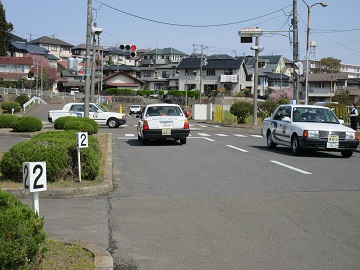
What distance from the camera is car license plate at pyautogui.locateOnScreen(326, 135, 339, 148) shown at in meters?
15.5

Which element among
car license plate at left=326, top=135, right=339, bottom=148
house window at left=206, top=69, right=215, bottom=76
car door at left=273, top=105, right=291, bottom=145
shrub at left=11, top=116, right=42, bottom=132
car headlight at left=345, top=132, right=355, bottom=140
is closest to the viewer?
car license plate at left=326, top=135, right=339, bottom=148

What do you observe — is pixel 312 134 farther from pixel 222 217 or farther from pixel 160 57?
pixel 160 57

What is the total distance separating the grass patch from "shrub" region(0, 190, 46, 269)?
460mm

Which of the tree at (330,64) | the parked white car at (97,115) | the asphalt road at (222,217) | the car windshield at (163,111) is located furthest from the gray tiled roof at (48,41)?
the asphalt road at (222,217)

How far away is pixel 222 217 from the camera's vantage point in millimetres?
7574

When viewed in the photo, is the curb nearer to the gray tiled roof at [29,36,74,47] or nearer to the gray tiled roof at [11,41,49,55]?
the gray tiled roof at [11,41,49,55]

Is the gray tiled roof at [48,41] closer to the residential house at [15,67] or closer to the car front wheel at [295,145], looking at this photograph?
the residential house at [15,67]

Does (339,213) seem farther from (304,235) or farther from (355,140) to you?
(355,140)

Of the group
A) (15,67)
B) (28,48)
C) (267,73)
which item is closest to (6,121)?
(15,67)

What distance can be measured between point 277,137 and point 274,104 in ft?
78.7

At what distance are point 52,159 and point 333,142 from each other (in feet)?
30.8

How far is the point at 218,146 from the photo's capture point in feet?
64.1

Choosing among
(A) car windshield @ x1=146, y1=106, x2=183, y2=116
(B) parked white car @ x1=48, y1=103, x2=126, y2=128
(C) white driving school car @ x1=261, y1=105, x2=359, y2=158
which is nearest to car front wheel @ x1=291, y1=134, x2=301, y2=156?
(C) white driving school car @ x1=261, y1=105, x2=359, y2=158

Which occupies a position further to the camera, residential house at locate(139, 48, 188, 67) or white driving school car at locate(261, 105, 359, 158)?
residential house at locate(139, 48, 188, 67)
